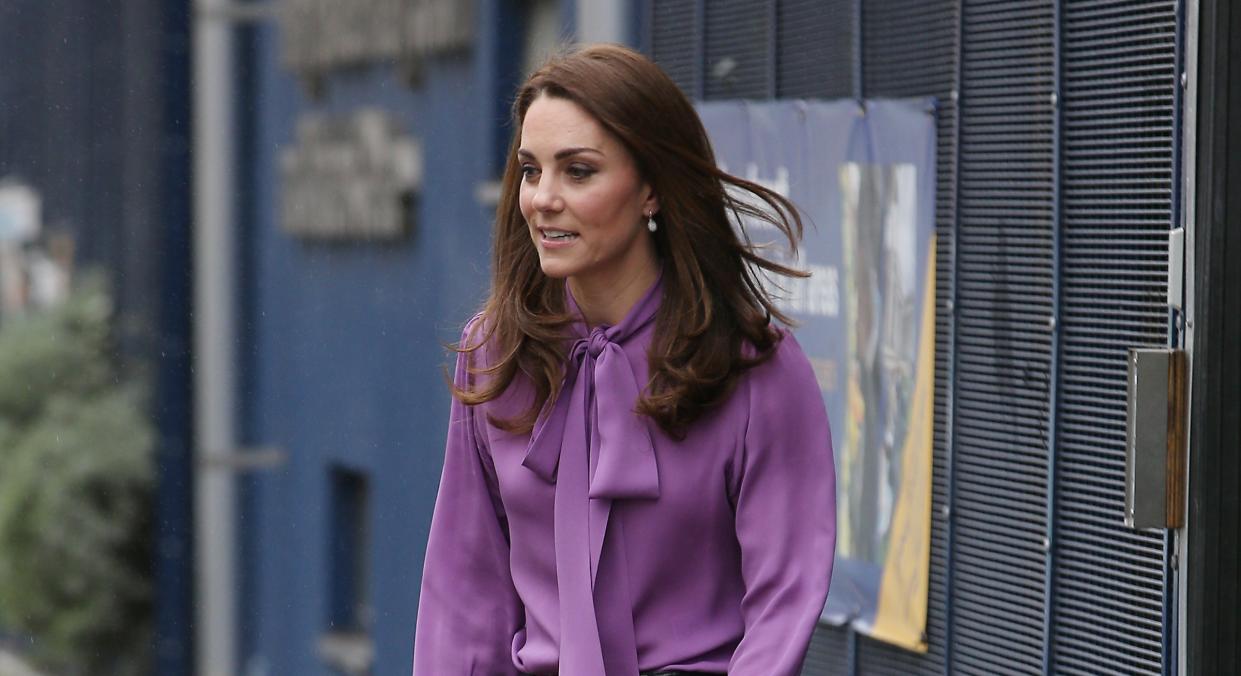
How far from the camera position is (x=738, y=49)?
6.96 metres

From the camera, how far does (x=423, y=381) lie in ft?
36.1

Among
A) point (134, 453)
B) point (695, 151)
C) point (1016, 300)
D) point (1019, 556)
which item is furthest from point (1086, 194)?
point (134, 453)

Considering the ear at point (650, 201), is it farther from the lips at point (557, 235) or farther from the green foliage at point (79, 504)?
the green foliage at point (79, 504)

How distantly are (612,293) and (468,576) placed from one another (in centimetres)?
49

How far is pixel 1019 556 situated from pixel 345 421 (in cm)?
727

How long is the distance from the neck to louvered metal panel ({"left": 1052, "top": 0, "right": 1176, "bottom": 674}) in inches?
73.3

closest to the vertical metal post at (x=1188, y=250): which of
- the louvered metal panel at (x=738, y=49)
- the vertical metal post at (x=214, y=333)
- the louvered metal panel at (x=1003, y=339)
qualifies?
the louvered metal panel at (x=1003, y=339)

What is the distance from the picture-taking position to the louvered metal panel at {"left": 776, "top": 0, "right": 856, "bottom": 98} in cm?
629

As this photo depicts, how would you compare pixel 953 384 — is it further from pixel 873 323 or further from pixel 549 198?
pixel 549 198

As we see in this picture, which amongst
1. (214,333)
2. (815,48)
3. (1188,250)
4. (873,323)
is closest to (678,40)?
(815,48)

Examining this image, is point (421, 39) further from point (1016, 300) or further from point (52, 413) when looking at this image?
point (1016, 300)

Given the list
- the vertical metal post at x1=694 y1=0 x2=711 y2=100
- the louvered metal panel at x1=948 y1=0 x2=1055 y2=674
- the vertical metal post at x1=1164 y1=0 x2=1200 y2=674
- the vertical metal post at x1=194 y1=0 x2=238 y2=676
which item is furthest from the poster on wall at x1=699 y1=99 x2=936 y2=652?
the vertical metal post at x1=194 y1=0 x2=238 y2=676

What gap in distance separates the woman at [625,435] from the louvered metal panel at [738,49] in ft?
11.8

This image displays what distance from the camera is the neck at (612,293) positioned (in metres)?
3.20
